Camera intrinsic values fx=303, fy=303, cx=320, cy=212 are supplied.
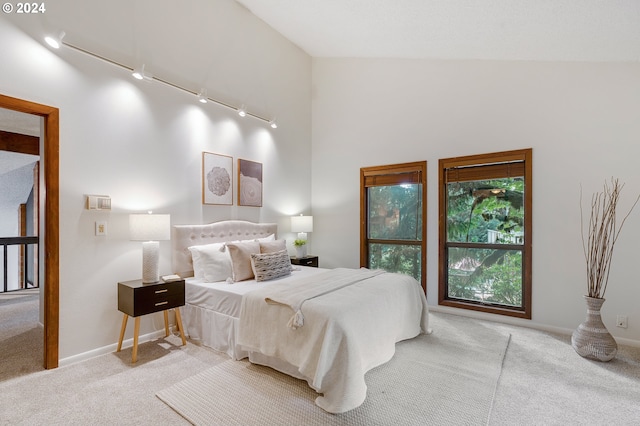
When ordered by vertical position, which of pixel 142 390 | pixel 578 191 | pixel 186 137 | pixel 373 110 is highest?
pixel 373 110

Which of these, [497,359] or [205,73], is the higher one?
[205,73]

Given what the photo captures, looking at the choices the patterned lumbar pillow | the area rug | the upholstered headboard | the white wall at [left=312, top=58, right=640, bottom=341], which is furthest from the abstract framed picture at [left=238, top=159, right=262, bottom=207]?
the area rug

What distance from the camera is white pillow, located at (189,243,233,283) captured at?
10.7 feet

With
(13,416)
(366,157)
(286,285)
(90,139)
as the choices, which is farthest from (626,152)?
(13,416)

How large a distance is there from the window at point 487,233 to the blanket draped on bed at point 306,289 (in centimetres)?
149

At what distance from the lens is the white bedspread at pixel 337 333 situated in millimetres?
2004

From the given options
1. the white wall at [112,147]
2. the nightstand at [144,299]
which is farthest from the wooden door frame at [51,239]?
the nightstand at [144,299]

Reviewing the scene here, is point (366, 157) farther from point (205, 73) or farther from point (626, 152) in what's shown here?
point (626, 152)

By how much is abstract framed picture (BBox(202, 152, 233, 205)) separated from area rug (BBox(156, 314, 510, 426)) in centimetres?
199

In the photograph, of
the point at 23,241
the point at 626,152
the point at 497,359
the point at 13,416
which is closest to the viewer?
the point at 13,416

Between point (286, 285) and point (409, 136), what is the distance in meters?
2.91

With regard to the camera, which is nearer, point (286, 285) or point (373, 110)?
point (286, 285)

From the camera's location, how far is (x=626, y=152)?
3076mm

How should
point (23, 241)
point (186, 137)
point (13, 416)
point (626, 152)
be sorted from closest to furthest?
point (13, 416), point (626, 152), point (186, 137), point (23, 241)
